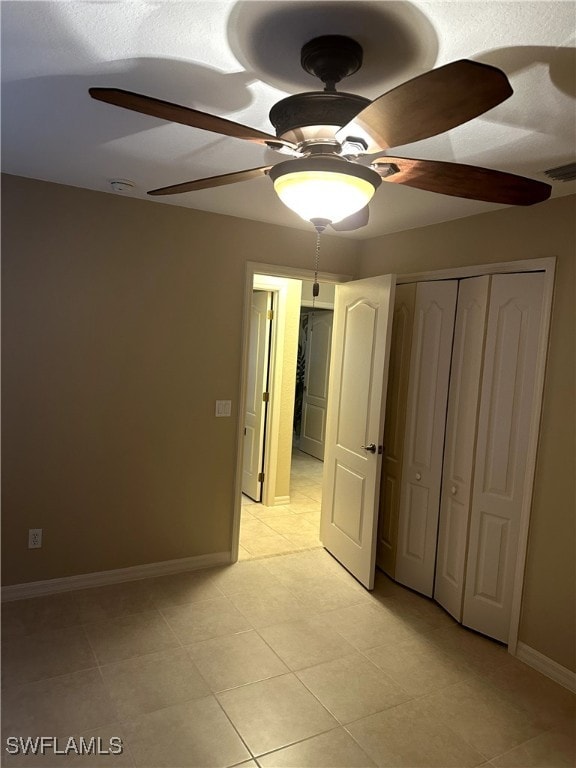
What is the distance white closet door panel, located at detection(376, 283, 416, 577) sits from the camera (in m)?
3.61

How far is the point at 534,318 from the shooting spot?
280 centimetres

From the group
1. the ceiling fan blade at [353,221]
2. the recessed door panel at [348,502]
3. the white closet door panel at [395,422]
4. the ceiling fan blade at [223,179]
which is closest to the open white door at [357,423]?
the recessed door panel at [348,502]

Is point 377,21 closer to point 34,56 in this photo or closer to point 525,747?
point 34,56

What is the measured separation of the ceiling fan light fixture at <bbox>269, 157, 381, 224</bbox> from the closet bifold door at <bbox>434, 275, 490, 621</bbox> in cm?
184

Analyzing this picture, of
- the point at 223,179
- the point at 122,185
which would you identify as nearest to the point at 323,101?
the point at 223,179

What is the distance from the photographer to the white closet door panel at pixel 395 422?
361cm

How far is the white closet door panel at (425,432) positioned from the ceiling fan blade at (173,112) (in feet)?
7.09

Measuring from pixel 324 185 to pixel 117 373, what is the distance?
2.30 metres

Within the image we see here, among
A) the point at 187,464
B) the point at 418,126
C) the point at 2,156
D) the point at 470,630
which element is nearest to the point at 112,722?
the point at 187,464

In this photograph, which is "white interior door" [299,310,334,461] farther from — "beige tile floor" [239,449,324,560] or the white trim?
the white trim

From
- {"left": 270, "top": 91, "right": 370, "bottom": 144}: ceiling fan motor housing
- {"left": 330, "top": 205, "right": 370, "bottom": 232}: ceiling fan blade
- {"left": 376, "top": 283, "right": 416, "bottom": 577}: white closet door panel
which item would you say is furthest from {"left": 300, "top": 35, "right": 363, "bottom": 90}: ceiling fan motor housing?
{"left": 376, "top": 283, "right": 416, "bottom": 577}: white closet door panel

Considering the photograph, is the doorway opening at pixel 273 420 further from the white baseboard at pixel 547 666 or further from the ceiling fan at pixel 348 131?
the ceiling fan at pixel 348 131

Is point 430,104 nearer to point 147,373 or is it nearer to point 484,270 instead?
point 484,270

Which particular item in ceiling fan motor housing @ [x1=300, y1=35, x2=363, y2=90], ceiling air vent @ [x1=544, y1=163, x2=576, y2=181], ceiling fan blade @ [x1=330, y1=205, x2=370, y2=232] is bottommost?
ceiling fan blade @ [x1=330, y1=205, x2=370, y2=232]
